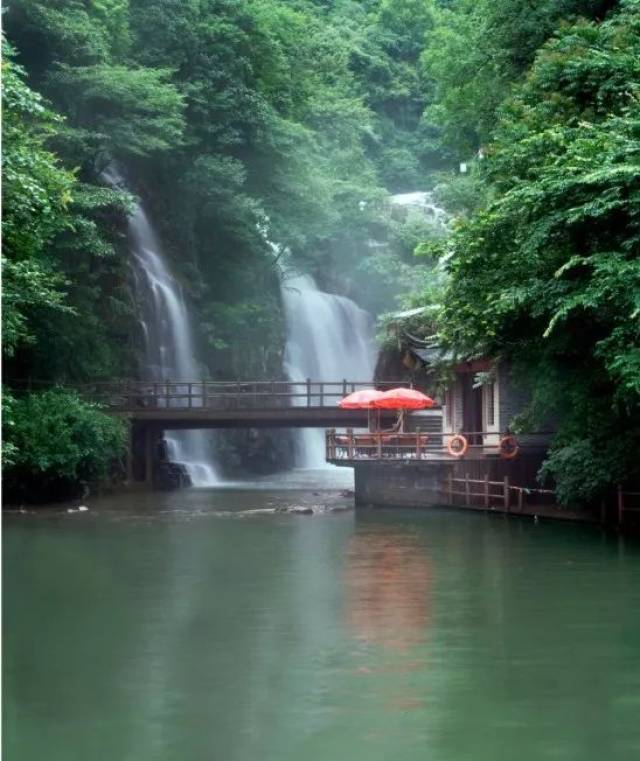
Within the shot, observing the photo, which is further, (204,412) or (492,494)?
(204,412)

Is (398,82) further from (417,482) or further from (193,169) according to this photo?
(417,482)

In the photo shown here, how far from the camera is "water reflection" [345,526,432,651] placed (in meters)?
14.8

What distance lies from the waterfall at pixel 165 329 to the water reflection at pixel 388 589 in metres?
19.5

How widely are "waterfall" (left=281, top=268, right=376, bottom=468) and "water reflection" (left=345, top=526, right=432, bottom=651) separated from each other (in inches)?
1008

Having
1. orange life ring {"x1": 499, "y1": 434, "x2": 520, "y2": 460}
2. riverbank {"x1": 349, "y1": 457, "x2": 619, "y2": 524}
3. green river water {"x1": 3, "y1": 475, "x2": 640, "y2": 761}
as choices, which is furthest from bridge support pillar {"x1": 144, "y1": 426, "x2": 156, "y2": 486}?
green river water {"x1": 3, "y1": 475, "x2": 640, "y2": 761}

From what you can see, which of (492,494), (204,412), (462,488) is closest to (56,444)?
(204,412)

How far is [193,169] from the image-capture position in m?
46.1

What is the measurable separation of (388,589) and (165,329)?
27.5m

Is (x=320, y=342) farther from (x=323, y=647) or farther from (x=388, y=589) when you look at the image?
(x=323, y=647)

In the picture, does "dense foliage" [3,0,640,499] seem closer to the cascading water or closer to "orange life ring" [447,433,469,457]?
the cascading water

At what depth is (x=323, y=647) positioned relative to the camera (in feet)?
45.8

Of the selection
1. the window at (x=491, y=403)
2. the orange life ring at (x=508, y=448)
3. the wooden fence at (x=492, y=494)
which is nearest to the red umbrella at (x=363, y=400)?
the window at (x=491, y=403)

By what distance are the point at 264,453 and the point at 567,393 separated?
89.0 feet

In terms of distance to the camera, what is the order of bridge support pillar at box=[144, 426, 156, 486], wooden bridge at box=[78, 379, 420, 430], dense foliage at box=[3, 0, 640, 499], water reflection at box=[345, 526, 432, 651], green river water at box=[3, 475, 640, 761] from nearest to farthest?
green river water at box=[3, 475, 640, 761] → water reflection at box=[345, 526, 432, 651] → dense foliage at box=[3, 0, 640, 499] → wooden bridge at box=[78, 379, 420, 430] → bridge support pillar at box=[144, 426, 156, 486]
